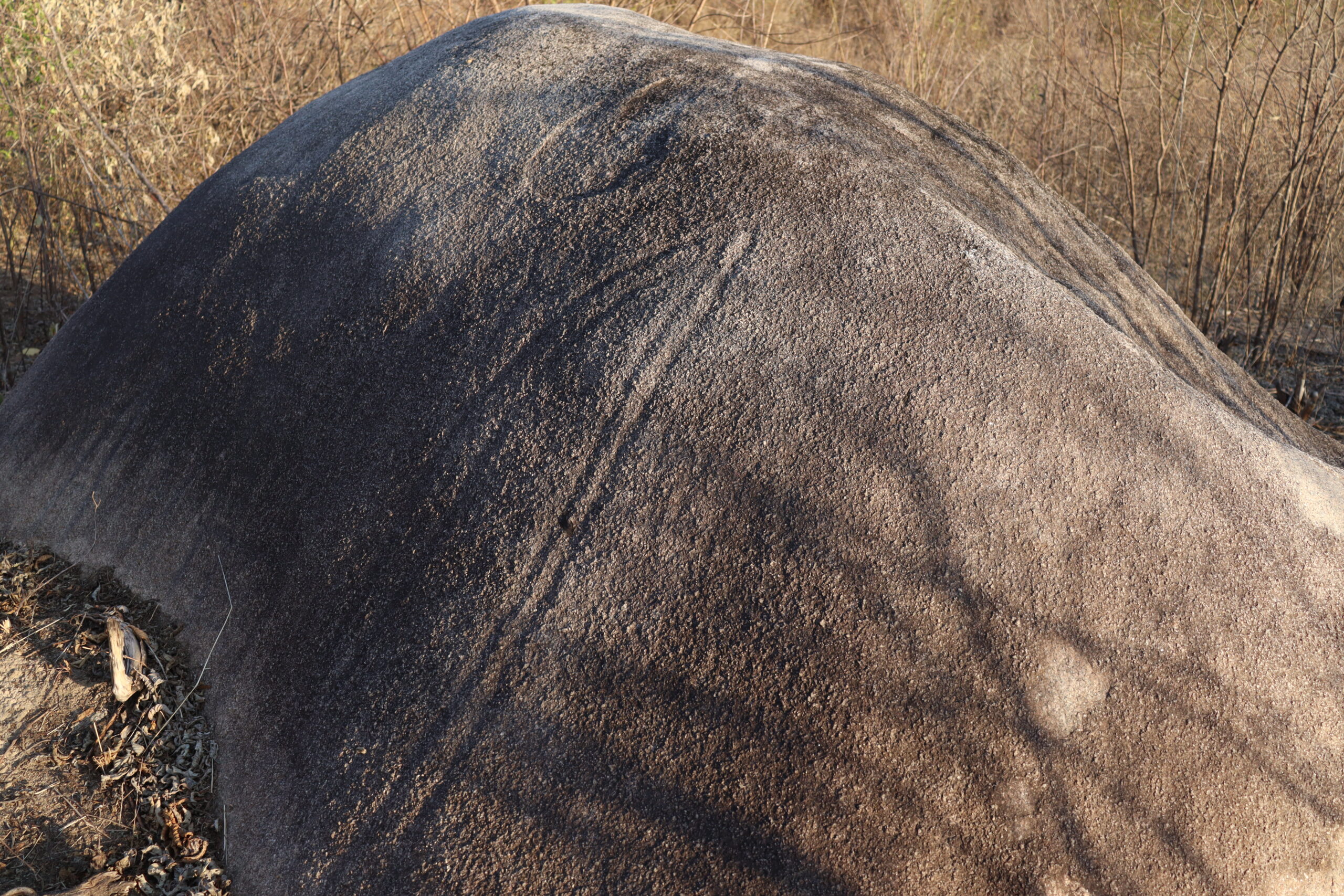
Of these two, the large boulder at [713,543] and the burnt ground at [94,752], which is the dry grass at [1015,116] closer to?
the burnt ground at [94,752]

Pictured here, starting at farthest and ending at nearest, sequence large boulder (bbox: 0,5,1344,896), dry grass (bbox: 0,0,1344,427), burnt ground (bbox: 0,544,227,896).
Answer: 1. dry grass (bbox: 0,0,1344,427)
2. burnt ground (bbox: 0,544,227,896)
3. large boulder (bbox: 0,5,1344,896)

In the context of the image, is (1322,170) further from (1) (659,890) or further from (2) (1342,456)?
(1) (659,890)

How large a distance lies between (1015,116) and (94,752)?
18.2 ft

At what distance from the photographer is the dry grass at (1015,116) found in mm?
3918

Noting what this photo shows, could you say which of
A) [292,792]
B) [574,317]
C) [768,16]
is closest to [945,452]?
[574,317]

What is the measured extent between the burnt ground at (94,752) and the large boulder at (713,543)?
0.07 meters

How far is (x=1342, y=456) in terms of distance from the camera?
7.98 ft

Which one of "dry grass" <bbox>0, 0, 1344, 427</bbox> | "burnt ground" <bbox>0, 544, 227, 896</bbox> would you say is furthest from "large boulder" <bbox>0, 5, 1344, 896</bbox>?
"dry grass" <bbox>0, 0, 1344, 427</bbox>

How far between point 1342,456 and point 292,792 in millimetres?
2715

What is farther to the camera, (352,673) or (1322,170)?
(1322,170)

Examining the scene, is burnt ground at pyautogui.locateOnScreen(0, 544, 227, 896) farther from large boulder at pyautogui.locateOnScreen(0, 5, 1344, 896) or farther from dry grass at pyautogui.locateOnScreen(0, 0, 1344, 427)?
dry grass at pyautogui.locateOnScreen(0, 0, 1344, 427)

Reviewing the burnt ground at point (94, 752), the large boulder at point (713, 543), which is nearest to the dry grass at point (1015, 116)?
the burnt ground at point (94, 752)

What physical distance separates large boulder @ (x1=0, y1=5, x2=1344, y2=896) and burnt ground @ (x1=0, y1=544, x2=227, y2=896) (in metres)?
0.07

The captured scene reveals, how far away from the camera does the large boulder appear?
1.52 metres
